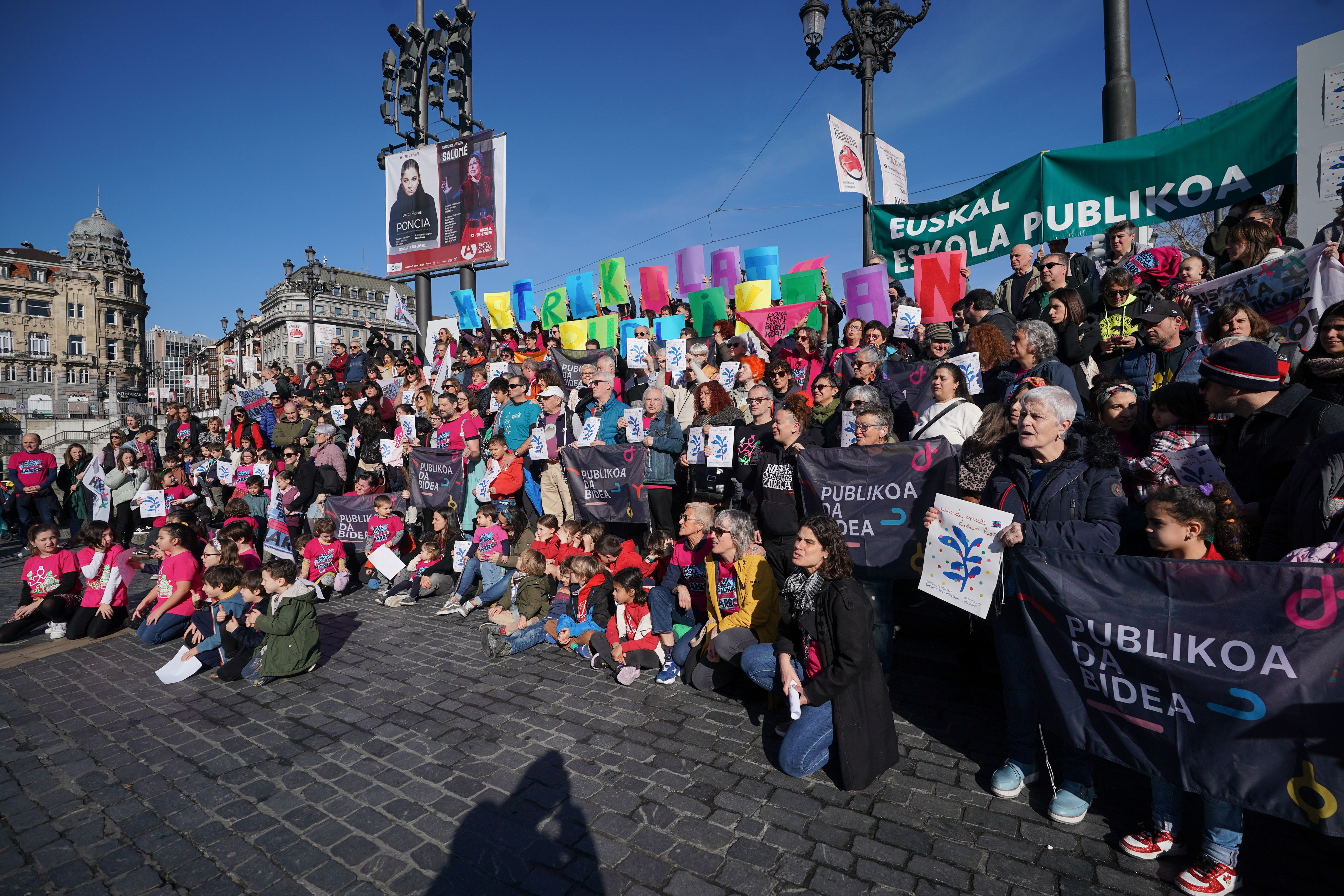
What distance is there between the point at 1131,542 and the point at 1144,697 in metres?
1.71

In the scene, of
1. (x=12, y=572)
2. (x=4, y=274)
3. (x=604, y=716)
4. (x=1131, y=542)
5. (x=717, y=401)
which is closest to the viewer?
(x=1131, y=542)

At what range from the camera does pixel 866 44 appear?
28.1ft

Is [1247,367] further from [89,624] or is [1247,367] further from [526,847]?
[89,624]

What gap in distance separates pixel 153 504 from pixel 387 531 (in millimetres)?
4786

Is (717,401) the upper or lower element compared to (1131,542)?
upper

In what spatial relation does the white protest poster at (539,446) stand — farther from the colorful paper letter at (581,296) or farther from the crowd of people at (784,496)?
the colorful paper letter at (581,296)

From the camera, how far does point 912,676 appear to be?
5.46 metres

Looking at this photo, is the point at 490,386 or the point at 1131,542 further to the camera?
the point at 490,386

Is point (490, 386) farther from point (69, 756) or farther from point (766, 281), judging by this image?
point (69, 756)

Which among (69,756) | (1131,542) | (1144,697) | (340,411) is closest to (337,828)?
(69,756)

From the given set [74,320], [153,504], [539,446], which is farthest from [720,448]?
[74,320]

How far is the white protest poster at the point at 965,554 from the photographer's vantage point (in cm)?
384

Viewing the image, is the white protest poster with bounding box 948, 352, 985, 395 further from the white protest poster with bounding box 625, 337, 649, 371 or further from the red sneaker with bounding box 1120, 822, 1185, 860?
the white protest poster with bounding box 625, 337, 649, 371

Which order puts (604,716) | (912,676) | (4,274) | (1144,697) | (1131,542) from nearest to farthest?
(1144,697)
(1131,542)
(604,716)
(912,676)
(4,274)
